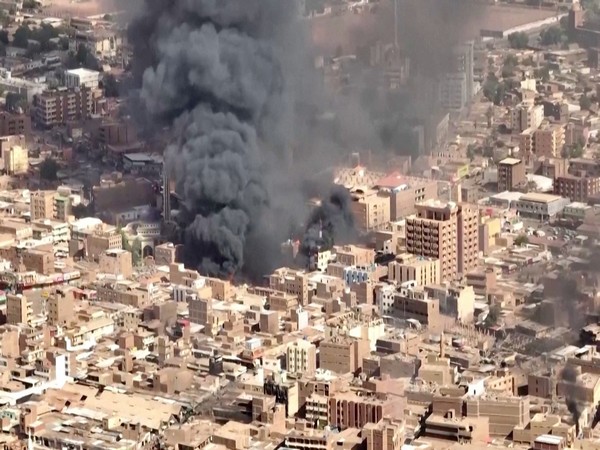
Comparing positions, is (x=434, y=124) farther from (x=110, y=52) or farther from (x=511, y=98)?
(x=110, y=52)

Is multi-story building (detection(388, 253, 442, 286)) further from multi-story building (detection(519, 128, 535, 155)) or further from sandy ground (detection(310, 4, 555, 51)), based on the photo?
sandy ground (detection(310, 4, 555, 51))

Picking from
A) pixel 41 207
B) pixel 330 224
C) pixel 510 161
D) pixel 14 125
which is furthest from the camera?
pixel 14 125

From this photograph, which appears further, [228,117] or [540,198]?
Result: [540,198]

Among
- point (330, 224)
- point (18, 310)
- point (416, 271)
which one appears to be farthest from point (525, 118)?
point (18, 310)

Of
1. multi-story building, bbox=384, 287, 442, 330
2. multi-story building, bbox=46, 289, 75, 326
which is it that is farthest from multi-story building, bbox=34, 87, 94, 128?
multi-story building, bbox=384, 287, 442, 330

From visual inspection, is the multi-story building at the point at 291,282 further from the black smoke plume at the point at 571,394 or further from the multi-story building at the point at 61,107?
the multi-story building at the point at 61,107

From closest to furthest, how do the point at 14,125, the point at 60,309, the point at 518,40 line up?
the point at 60,309, the point at 14,125, the point at 518,40

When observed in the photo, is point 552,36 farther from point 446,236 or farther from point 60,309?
point 60,309

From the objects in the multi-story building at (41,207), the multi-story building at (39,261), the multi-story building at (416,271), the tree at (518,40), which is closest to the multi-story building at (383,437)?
the multi-story building at (416,271)
